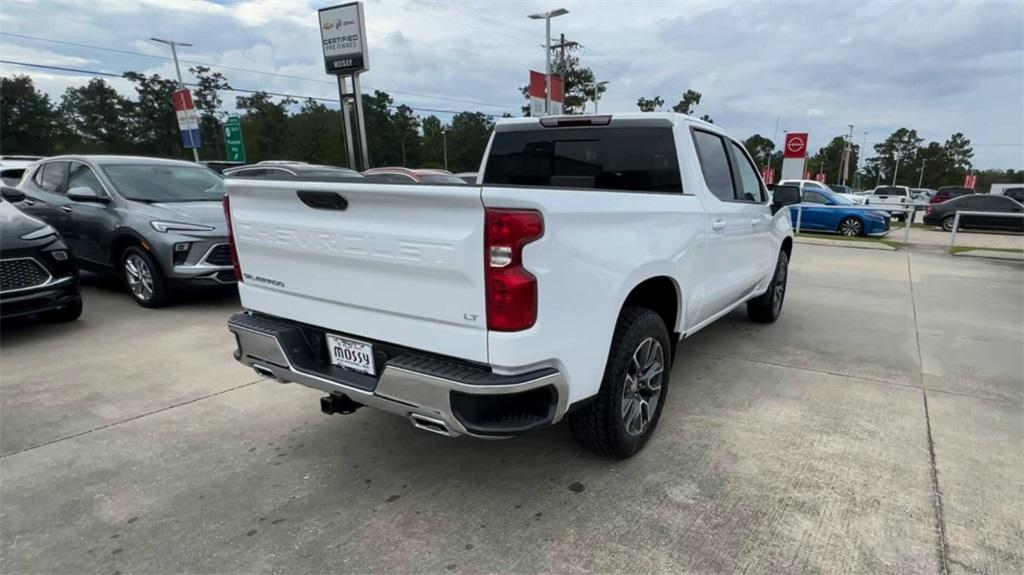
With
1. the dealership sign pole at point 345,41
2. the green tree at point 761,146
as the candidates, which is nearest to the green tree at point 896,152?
the green tree at point 761,146

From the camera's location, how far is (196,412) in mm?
3566

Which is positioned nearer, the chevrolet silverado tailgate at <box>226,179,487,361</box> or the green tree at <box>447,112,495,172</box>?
the chevrolet silverado tailgate at <box>226,179,487,361</box>

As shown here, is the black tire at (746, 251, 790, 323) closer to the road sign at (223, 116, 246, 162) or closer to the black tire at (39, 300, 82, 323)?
the black tire at (39, 300, 82, 323)

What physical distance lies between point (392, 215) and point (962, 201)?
25134 mm

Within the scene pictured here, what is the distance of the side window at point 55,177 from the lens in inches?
268

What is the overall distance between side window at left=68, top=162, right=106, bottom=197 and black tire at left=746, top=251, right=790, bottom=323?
24.0 feet

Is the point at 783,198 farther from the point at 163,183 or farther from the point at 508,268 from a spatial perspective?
the point at 163,183

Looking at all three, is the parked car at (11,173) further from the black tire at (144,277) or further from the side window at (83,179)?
the black tire at (144,277)

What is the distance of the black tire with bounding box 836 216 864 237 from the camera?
1566 centimetres

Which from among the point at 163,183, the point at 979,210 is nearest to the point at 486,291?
the point at 163,183

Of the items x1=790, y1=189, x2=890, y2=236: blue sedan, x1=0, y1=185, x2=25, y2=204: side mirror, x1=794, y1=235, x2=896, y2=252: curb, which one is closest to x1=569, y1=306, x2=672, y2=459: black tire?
x1=0, y1=185, x2=25, y2=204: side mirror


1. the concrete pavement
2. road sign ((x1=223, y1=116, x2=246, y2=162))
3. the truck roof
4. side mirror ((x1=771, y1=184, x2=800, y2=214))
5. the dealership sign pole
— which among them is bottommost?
the concrete pavement

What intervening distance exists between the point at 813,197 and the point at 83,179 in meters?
18.0

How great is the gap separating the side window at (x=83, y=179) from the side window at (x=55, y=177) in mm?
140
